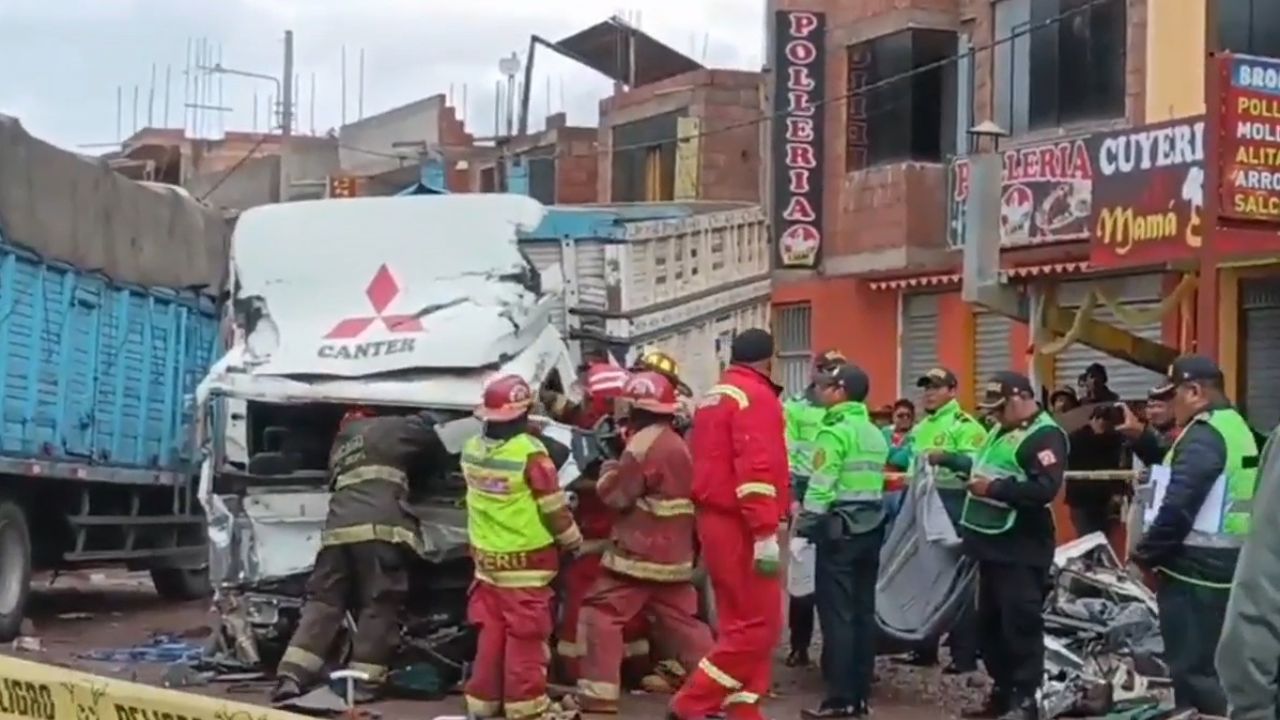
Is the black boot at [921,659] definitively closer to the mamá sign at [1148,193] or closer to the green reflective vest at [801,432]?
the green reflective vest at [801,432]

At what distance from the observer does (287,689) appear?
9.98 meters

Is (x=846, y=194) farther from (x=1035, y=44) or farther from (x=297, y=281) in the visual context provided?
(x=297, y=281)

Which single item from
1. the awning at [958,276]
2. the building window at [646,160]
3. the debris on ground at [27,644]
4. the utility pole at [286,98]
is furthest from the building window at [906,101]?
the utility pole at [286,98]

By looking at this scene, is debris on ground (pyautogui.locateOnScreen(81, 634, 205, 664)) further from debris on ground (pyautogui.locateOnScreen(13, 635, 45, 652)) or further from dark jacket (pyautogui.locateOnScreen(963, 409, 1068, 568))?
dark jacket (pyautogui.locateOnScreen(963, 409, 1068, 568))

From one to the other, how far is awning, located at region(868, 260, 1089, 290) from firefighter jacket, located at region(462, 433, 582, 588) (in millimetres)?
8072

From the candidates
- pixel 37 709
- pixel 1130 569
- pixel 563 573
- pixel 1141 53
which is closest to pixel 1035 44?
pixel 1141 53

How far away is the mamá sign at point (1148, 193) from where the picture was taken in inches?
516

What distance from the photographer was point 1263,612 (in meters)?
4.11

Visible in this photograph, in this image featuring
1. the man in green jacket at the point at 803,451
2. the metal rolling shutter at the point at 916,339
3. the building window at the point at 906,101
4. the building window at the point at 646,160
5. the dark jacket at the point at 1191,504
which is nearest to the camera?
the dark jacket at the point at 1191,504

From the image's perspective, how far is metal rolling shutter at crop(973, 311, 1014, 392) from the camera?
18859 millimetres

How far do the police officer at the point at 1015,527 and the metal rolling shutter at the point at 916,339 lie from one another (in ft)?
32.7

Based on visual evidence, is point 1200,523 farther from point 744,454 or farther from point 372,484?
point 372,484

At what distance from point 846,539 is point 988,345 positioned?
9.33 metres

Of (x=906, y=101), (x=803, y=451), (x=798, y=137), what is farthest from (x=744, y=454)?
(x=798, y=137)
